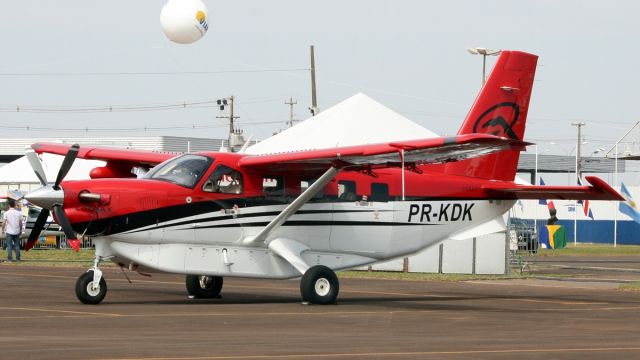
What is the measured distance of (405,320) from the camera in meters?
17.6

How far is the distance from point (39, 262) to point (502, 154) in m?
18.0

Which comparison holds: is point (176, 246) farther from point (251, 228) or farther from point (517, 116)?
point (517, 116)

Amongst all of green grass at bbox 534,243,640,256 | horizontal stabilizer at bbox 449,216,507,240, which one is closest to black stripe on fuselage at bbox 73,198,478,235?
horizontal stabilizer at bbox 449,216,507,240

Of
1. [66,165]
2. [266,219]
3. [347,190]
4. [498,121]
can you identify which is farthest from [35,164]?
[498,121]

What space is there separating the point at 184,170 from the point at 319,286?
311 cm

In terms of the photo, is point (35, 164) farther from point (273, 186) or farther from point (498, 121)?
point (498, 121)

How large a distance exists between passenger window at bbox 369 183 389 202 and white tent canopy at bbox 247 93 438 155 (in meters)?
11.6

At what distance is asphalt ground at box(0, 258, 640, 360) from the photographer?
42.6 feet

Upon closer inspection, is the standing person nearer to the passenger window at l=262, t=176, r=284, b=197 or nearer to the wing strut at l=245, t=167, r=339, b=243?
the passenger window at l=262, t=176, r=284, b=197

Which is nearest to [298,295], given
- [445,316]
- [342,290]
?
[342,290]

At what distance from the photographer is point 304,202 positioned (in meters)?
21.3

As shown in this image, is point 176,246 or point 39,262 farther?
point 39,262

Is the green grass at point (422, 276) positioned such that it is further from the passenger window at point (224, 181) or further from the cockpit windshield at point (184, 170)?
the cockpit windshield at point (184, 170)

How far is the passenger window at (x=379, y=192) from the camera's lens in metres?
22.5
